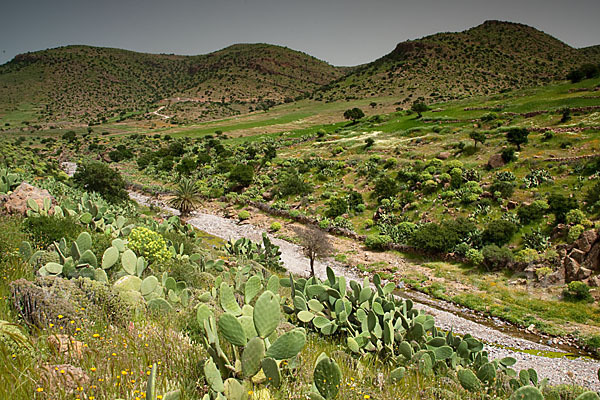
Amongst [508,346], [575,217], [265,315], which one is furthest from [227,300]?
[575,217]

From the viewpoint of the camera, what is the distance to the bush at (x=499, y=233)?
20.0m

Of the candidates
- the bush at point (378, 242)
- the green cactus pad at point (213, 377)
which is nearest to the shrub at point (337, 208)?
the bush at point (378, 242)

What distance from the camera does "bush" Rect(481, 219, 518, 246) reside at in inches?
789

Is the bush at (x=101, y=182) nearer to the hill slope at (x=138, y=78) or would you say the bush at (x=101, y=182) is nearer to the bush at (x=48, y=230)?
the bush at (x=48, y=230)

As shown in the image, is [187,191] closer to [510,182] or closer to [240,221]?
[240,221]

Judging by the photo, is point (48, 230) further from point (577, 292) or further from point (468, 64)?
point (468, 64)

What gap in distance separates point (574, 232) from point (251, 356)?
21.0 metres

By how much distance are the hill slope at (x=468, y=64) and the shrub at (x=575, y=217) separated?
7287 cm

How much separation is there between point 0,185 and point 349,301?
41.9 ft

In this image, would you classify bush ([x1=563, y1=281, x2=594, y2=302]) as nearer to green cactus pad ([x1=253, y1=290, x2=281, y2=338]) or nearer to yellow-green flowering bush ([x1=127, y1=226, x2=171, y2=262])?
green cactus pad ([x1=253, y1=290, x2=281, y2=338])

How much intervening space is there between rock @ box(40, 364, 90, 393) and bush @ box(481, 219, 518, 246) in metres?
22.1

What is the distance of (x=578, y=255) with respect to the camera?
640 inches

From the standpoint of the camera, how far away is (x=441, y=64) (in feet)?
359

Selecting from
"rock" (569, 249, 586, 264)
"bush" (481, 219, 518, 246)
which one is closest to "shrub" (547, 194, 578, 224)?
"bush" (481, 219, 518, 246)
